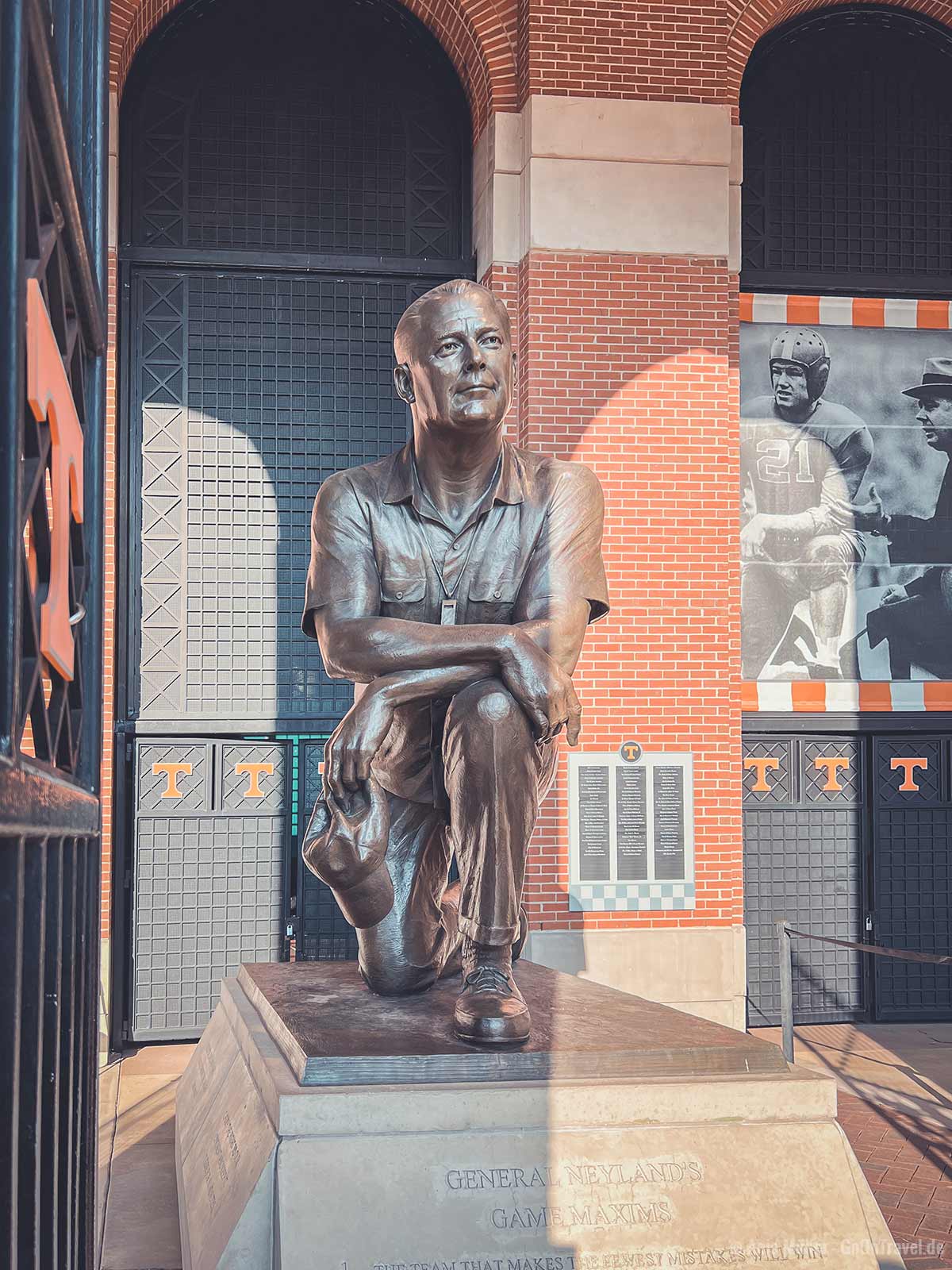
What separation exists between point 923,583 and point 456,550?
19.9 feet

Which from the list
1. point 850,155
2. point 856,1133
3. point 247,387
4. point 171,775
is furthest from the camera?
point 850,155

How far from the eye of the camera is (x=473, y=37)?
27.6 ft

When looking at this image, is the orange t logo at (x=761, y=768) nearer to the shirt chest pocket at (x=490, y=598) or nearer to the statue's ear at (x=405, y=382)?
the shirt chest pocket at (x=490, y=598)

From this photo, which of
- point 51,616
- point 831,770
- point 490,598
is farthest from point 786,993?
point 51,616

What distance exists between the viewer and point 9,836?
1271 millimetres

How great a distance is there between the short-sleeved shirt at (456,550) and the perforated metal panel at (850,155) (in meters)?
5.86

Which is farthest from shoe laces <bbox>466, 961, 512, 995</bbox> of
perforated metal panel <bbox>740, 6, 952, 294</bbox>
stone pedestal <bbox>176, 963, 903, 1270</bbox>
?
perforated metal panel <bbox>740, 6, 952, 294</bbox>

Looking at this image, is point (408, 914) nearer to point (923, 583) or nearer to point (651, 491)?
point (651, 491)

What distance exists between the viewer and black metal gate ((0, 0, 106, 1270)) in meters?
1.24

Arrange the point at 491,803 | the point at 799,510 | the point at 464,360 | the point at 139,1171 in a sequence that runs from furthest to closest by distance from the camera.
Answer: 1. the point at 799,510
2. the point at 139,1171
3. the point at 464,360
4. the point at 491,803

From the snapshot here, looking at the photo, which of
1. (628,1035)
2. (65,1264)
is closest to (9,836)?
(65,1264)

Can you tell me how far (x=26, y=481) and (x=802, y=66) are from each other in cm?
923

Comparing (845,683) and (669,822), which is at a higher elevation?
(845,683)

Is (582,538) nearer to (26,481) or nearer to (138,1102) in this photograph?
(26,481)
